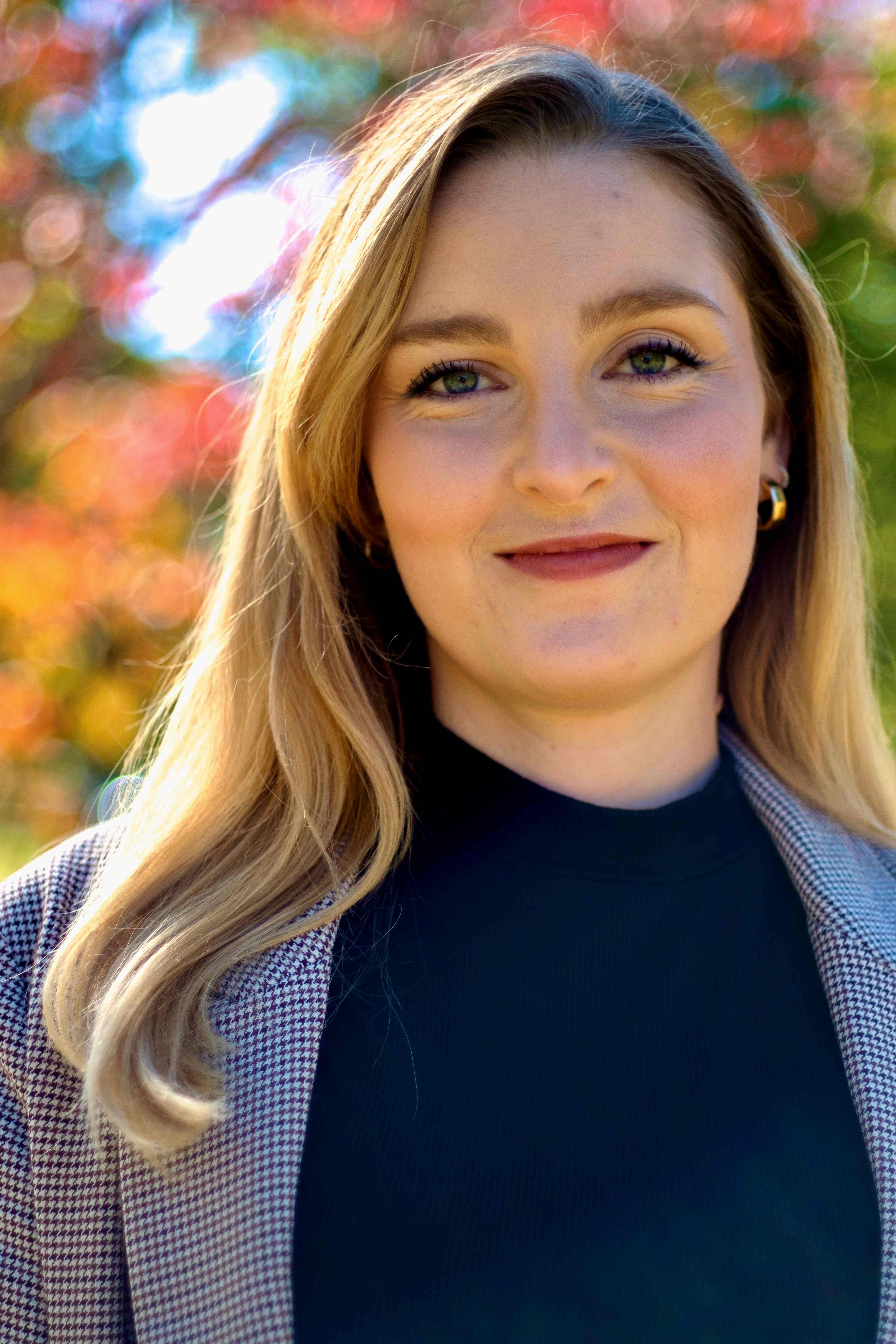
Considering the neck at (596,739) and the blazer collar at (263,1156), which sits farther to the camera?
the neck at (596,739)

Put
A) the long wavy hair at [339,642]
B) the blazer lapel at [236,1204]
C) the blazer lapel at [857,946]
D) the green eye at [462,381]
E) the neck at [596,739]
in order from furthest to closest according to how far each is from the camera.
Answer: the neck at [596,739] → the green eye at [462,381] → the long wavy hair at [339,642] → the blazer lapel at [857,946] → the blazer lapel at [236,1204]

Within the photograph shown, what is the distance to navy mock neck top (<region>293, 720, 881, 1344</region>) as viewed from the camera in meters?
1.81

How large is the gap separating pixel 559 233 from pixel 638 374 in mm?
264

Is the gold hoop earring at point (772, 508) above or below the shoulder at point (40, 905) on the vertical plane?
above

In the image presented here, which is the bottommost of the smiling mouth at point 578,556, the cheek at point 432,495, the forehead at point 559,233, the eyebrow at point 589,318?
the smiling mouth at point 578,556

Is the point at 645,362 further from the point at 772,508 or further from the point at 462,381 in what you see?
the point at 772,508

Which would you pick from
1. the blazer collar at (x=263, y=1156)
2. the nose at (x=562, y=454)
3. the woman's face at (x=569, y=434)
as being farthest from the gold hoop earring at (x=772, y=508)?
the blazer collar at (x=263, y=1156)

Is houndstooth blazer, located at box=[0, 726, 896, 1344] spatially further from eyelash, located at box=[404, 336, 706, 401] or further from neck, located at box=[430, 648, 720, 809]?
eyelash, located at box=[404, 336, 706, 401]

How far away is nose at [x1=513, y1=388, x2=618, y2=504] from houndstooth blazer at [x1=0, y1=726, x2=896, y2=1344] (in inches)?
30.6

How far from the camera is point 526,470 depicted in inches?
85.1

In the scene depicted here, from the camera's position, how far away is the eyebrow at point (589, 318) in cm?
221

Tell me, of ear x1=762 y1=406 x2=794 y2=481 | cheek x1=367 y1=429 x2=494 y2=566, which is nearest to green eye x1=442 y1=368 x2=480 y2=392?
cheek x1=367 y1=429 x2=494 y2=566

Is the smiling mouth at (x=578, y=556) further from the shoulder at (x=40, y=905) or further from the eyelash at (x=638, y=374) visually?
the shoulder at (x=40, y=905)

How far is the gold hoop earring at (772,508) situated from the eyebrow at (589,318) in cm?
48
